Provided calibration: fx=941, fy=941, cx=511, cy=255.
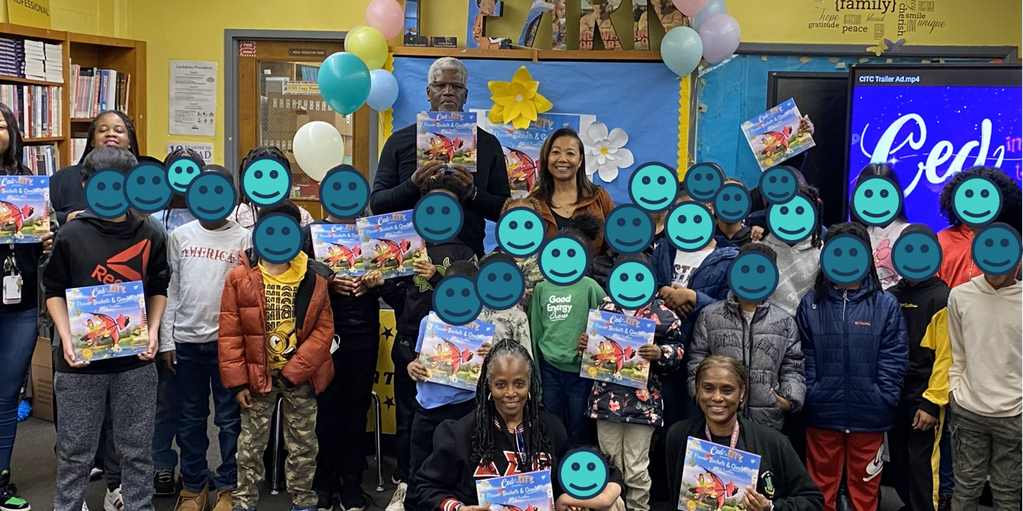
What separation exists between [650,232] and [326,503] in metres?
1.78

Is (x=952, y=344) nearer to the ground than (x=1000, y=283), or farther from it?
nearer to the ground

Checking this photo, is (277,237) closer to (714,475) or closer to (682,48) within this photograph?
(714,475)

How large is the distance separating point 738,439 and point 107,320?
1.98 m

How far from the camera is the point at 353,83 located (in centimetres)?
470

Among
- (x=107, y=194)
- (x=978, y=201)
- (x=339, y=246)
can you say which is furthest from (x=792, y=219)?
(x=107, y=194)

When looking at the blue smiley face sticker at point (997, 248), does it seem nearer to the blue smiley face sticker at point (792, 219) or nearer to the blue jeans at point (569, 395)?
the blue smiley face sticker at point (792, 219)

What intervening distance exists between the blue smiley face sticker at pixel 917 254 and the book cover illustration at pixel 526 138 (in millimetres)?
2909

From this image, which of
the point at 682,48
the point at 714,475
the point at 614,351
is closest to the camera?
the point at 714,475

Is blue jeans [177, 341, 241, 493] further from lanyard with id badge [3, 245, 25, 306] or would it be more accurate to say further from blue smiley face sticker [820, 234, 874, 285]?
blue smiley face sticker [820, 234, 874, 285]

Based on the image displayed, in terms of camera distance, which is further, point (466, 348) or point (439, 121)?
point (439, 121)

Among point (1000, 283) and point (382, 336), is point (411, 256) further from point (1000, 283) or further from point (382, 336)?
point (1000, 283)

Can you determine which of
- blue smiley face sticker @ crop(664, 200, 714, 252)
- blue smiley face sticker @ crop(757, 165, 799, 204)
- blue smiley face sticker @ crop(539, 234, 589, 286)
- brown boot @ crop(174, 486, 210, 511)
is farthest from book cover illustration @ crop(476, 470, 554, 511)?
brown boot @ crop(174, 486, 210, 511)

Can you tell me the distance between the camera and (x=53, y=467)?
13.7 feet

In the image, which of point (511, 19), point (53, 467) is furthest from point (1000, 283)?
point (53, 467)
